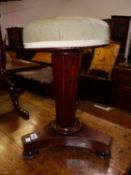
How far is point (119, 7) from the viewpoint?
2623 mm

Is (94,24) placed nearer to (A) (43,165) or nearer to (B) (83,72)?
(A) (43,165)

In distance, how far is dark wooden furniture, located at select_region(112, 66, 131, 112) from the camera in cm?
220

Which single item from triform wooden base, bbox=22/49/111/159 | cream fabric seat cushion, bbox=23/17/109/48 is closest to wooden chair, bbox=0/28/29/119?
triform wooden base, bbox=22/49/111/159

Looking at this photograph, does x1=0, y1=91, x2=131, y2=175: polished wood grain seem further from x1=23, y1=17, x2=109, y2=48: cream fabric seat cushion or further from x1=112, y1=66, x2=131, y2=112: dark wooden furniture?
x1=112, y1=66, x2=131, y2=112: dark wooden furniture

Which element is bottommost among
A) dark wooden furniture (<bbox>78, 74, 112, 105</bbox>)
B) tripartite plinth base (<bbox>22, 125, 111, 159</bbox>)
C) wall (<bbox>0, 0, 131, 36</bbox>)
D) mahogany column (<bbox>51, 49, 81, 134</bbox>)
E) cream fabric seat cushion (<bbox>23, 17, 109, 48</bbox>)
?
dark wooden furniture (<bbox>78, 74, 112, 105</bbox>)

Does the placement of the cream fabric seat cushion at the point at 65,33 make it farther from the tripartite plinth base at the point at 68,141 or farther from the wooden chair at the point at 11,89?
the wooden chair at the point at 11,89

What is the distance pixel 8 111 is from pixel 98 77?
1466mm

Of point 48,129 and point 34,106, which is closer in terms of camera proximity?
point 48,129

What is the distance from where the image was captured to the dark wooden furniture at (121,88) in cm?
220

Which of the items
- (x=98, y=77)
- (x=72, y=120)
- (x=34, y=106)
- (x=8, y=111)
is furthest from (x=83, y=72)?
(x=72, y=120)

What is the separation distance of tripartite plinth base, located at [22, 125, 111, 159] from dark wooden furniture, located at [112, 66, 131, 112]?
1.41 m

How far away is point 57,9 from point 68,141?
9.64 ft

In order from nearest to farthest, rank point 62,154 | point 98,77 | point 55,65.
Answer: point 55,65 → point 62,154 → point 98,77

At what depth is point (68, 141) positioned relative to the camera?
0.96 metres
